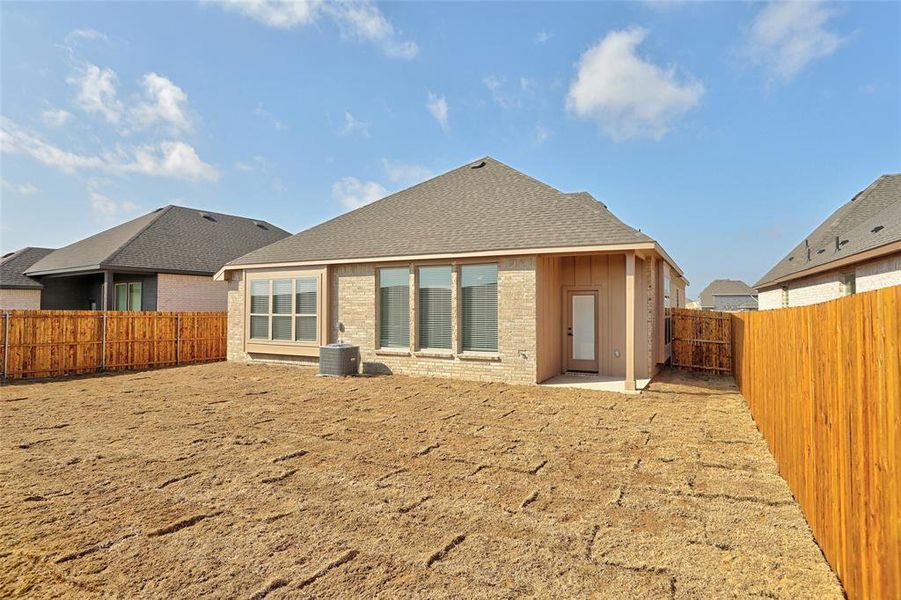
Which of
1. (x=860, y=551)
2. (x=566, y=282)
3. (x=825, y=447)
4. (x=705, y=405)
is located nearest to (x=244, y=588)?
(x=860, y=551)

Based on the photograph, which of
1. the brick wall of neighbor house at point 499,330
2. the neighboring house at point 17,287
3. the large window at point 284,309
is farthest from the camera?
the neighboring house at point 17,287

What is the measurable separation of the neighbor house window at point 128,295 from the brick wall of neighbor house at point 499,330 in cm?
1246

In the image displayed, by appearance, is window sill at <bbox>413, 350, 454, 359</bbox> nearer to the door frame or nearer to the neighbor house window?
the door frame

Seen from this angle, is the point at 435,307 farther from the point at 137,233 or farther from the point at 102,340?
the point at 137,233

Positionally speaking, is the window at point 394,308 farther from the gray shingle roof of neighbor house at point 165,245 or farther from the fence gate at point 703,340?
the gray shingle roof of neighbor house at point 165,245

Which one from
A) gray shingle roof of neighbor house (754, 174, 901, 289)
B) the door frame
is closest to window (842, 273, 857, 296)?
gray shingle roof of neighbor house (754, 174, 901, 289)

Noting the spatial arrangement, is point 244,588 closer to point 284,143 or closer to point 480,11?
point 480,11

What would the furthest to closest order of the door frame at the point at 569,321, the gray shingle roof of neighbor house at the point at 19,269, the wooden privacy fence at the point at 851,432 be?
1. the gray shingle roof of neighbor house at the point at 19,269
2. the door frame at the point at 569,321
3. the wooden privacy fence at the point at 851,432

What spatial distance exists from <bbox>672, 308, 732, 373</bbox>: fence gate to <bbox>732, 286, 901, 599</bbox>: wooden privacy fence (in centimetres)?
1016

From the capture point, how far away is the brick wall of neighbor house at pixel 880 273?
9961 millimetres

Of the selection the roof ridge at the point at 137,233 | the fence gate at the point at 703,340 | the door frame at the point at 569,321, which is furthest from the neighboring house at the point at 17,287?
the fence gate at the point at 703,340

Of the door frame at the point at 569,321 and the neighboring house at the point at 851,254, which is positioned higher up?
the neighboring house at the point at 851,254

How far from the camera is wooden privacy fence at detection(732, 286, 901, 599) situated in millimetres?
2000

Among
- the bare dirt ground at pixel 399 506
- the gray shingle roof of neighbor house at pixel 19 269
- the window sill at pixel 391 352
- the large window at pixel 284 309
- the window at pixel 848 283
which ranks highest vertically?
the gray shingle roof of neighbor house at pixel 19 269
